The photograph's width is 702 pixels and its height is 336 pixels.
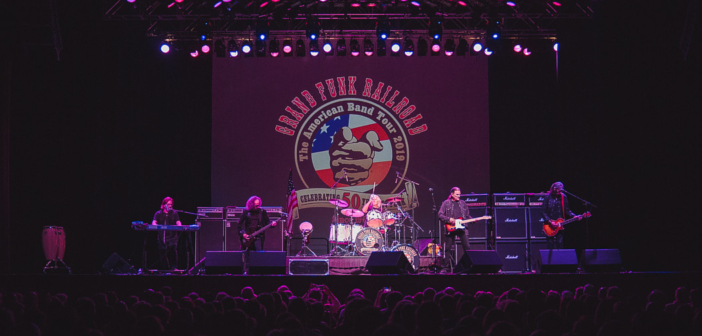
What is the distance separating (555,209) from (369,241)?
3.93 m

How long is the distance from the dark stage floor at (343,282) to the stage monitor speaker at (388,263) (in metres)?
0.39

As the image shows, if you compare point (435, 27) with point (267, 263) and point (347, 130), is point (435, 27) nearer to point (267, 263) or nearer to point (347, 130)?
point (347, 130)

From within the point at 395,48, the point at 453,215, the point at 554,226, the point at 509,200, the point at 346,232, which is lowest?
the point at 346,232

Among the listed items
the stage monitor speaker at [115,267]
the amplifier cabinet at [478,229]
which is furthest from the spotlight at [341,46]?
the stage monitor speaker at [115,267]

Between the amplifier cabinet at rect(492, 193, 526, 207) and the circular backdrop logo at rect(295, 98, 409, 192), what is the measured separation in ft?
8.01

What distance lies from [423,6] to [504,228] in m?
5.07

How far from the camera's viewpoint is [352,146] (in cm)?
1455

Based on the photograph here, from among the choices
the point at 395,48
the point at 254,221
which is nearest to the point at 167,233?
the point at 254,221

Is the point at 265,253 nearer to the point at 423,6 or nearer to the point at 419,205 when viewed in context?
the point at 419,205

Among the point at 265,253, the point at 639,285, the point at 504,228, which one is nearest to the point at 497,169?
the point at 504,228

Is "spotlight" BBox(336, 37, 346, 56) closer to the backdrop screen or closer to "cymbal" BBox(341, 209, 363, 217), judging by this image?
the backdrop screen

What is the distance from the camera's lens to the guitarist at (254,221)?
11844 mm

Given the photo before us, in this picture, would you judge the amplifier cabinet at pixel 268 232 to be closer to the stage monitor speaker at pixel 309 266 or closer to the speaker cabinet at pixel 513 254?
the stage monitor speaker at pixel 309 266

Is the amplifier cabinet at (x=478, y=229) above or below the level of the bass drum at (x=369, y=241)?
above
